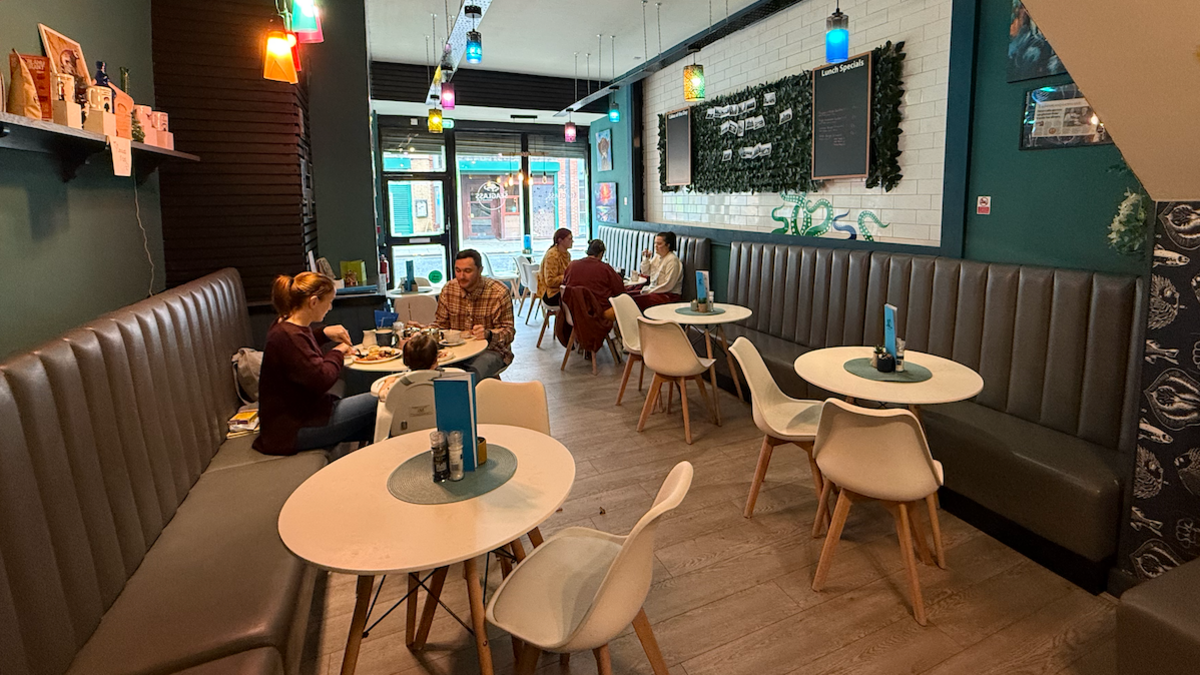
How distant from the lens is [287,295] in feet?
9.37

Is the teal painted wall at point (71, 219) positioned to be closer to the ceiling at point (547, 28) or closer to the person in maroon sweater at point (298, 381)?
the person in maroon sweater at point (298, 381)

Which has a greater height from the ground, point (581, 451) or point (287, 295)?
point (287, 295)

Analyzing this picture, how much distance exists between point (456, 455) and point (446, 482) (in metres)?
0.08

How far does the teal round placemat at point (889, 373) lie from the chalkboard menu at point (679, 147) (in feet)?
14.8

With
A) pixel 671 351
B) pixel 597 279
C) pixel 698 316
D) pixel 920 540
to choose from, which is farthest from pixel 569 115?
pixel 920 540

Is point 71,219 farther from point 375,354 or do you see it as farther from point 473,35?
point 473,35

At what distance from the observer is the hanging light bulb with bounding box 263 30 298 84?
3133 mm

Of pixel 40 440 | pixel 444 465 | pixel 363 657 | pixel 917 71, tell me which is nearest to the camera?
pixel 40 440

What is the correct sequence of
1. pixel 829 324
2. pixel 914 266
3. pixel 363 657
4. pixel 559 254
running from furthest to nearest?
pixel 559 254 → pixel 829 324 → pixel 914 266 → pixel 363 657

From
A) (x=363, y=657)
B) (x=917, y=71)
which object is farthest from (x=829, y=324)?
(x=363, y=657)

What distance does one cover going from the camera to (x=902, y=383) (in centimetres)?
275

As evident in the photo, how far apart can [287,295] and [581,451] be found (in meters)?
1.97

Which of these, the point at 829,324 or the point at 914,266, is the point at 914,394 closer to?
the point at 914,266

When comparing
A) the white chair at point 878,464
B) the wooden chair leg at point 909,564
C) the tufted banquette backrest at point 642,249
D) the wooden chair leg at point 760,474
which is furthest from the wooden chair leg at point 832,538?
the tufted banquette backrest at point 642,249
